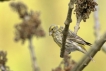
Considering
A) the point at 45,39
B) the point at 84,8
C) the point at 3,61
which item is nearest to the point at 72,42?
the point at 84,8

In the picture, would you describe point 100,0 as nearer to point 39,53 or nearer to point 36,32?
point 39,53

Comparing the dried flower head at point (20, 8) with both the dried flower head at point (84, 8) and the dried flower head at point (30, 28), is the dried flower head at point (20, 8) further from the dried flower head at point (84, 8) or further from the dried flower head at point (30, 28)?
the dried flower head at point (84, 8)

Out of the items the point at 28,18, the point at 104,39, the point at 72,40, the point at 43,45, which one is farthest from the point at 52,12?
the point at 104,39

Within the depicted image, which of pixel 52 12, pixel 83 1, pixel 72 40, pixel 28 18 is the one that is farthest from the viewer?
pixel 52 12

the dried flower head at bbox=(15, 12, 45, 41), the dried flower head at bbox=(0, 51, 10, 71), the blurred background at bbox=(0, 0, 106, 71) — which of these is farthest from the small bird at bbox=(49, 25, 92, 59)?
the blurred background at bbox=(0, 0, 106, 71)

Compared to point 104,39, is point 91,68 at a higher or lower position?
lower
